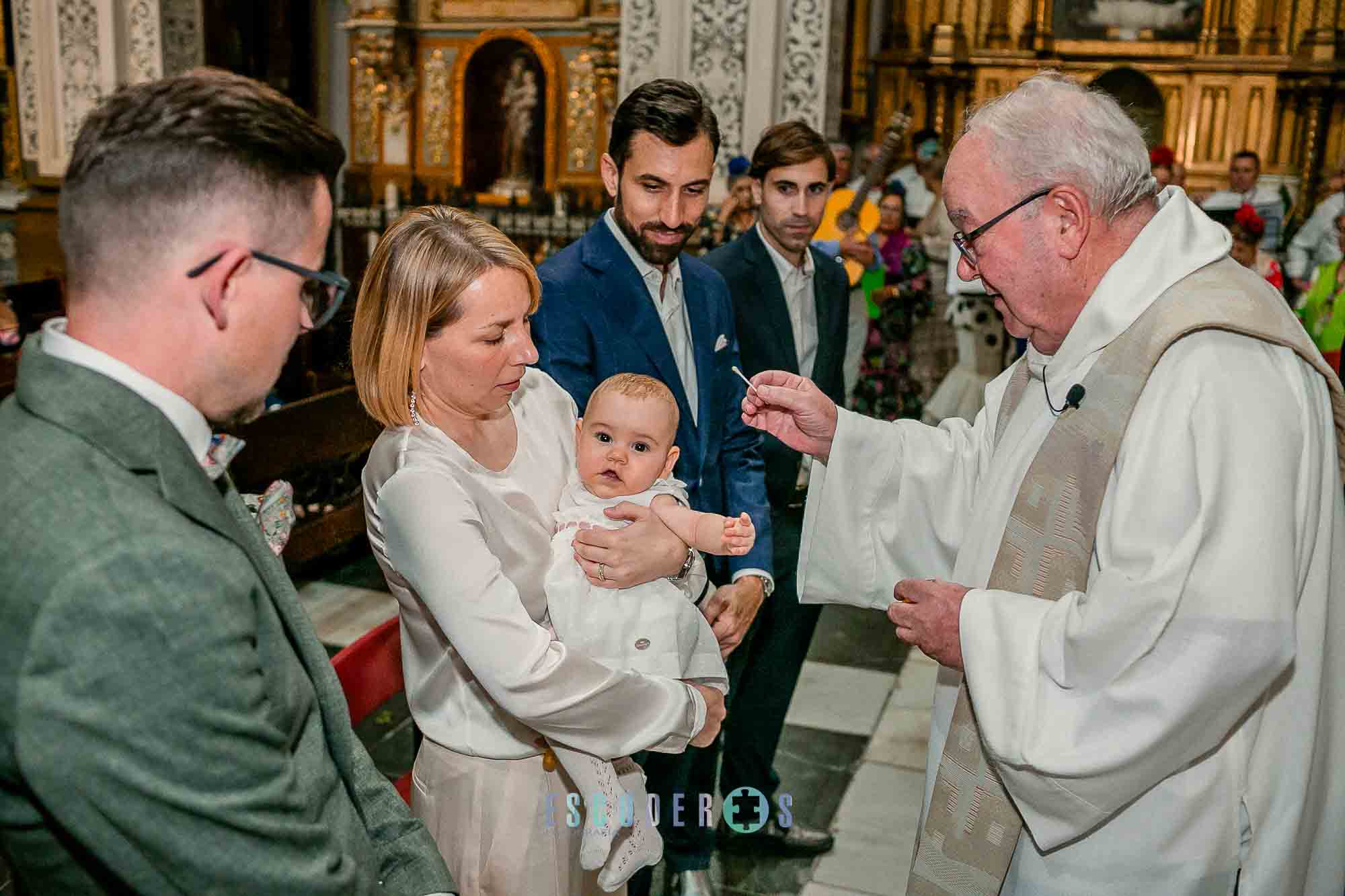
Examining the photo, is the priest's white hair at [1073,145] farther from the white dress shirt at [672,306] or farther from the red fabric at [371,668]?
the red fabric at [371,668]

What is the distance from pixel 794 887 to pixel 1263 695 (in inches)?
59.1

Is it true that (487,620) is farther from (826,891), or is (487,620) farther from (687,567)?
(826,891)

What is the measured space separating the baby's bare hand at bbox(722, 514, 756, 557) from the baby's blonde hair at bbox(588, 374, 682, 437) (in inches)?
7.3

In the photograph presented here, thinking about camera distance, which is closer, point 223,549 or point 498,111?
point 223,549

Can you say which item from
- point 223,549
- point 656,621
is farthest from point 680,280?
point 223,549

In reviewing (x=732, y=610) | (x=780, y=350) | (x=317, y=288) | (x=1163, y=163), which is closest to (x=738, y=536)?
(x=732, y=610)

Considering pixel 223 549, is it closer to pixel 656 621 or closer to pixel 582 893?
pixel 656 621

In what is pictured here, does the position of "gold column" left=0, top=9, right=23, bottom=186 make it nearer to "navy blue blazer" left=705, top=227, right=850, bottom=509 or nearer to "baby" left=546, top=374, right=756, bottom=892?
"navy blue blazer" left=705, top=227, right=850, bottom=509

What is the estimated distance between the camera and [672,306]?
2.60 metres

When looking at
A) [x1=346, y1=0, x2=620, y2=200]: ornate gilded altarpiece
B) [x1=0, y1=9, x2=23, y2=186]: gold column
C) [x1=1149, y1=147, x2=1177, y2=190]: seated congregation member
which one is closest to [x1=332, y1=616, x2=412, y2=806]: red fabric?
[x1=1149, y1=147, x2=1177, y2=190]: seated congregation member

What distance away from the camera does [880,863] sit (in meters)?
3.02

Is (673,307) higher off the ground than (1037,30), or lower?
lower

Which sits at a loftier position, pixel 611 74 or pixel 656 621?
pixel 611 74

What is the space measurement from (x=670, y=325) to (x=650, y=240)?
21 cm
